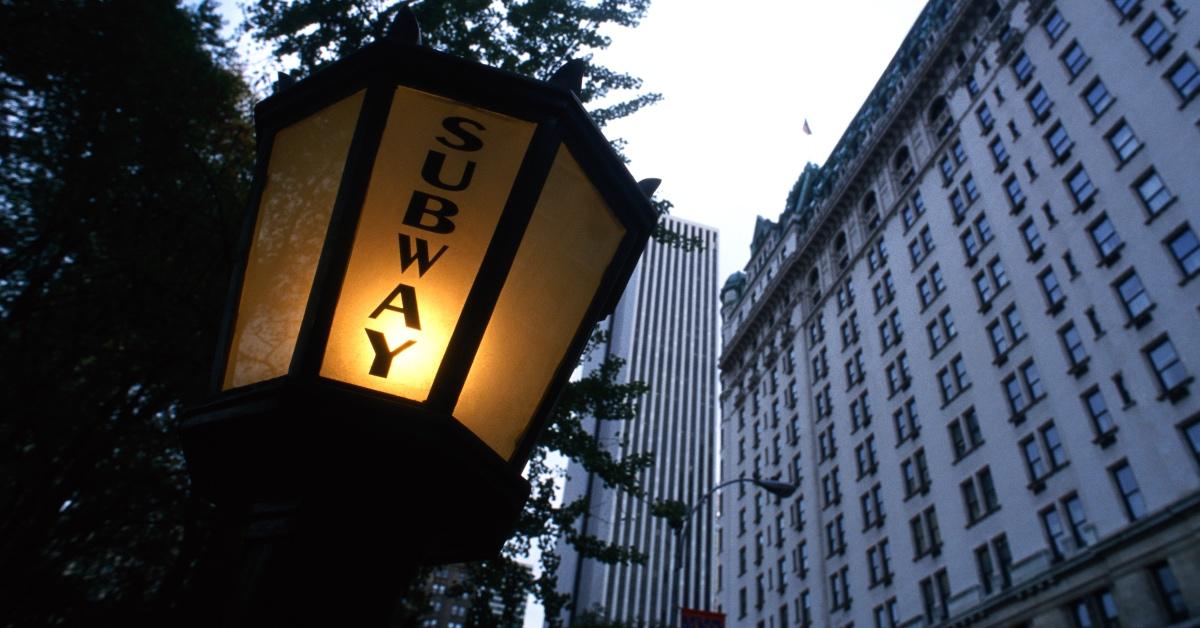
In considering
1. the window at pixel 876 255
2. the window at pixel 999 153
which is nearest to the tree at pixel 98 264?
the window at pixel 999 153

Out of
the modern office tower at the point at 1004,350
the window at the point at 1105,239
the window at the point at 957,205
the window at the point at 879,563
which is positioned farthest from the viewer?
the window at the point at 957,205

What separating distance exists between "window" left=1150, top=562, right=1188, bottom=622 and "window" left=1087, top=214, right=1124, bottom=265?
10.5 m

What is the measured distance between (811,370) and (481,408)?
4936 centimetres

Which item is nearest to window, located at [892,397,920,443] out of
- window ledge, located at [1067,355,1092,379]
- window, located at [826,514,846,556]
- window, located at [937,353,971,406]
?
window, located at [937,353,971,406]

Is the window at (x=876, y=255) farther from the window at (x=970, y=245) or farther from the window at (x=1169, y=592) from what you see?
the window at (x=1169, y=592)

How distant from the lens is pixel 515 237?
1.61 metres

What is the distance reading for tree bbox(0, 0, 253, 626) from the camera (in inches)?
301

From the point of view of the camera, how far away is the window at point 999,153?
108 feet

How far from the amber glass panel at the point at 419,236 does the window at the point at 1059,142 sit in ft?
110

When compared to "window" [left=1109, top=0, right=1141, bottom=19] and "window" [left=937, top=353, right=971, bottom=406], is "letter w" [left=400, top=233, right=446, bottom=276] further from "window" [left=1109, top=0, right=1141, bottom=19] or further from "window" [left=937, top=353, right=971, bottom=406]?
"window" [left=1109, top=0, right=1141, bottom=19]

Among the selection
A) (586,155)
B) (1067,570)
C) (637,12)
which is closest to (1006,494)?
(1067,570)

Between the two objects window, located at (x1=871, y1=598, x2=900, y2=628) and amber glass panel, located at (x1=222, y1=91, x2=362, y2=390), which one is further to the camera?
window, located at (x1=871, y1=598, x2=900, y2=628)

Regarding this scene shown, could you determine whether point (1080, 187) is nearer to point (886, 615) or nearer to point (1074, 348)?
point (1074, 348)

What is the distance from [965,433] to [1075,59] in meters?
16.3
